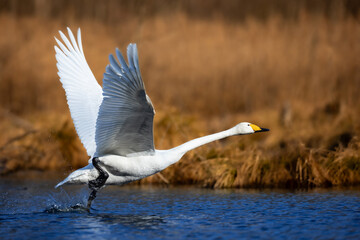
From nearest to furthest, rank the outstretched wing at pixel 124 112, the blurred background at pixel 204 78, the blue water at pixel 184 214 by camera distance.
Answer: the outstretched wing at pixel 124 112, the blue water at pixel 184 214, the blurred background at pixel 204 78

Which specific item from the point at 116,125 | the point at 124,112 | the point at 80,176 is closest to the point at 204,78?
the point at 80,176

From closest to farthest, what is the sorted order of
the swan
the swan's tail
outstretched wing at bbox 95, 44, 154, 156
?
outstretched wing at bbox 95, 44, 154, 156 < the swan < the swan's tail

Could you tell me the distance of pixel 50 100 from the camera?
17.4 metres

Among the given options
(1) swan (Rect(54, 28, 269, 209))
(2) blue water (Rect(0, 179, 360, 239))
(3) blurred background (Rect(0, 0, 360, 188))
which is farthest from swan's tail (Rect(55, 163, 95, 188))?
(3) blurred background (Rect(0, 0, 360, 188))

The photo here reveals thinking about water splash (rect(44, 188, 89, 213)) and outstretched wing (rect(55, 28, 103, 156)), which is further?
outstretched wing (rect(55, 28, 103, 156))

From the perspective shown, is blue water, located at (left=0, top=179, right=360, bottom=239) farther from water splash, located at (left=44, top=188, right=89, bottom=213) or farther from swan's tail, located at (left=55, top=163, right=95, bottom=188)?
swan's tail, located at (left=55, top=163, right=95, bottom=188)

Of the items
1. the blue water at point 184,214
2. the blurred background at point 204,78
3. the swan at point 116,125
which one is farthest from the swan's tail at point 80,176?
the blurred background at point 204,78

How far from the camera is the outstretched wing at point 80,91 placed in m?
9.21

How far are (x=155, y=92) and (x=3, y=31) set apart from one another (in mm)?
5957

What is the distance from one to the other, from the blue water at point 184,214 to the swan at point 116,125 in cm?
62

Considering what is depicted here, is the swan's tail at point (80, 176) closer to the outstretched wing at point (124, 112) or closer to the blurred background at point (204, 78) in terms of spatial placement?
the outstretched wing at point (124, 112)

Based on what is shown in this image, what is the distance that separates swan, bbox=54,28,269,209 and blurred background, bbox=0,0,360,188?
11.5 feet

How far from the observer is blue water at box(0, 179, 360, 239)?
7234 millimetres

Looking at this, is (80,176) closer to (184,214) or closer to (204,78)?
(184,214)
